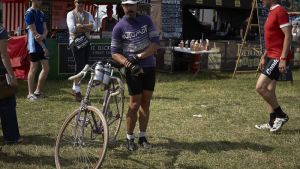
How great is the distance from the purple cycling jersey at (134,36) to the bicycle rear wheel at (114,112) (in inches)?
17.3

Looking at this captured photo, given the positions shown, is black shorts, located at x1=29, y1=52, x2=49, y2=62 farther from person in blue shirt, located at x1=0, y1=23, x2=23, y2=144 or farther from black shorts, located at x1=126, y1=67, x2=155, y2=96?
black shorts, located at x1=126, y1=67, x2=155, y2=96

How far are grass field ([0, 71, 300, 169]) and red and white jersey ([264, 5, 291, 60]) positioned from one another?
3.64 ft

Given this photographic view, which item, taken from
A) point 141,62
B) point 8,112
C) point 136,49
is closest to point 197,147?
point 141,62

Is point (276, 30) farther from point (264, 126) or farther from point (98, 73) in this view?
point (98, 73)

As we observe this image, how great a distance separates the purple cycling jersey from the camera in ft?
16.9

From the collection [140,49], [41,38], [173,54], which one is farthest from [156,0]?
[140,49]

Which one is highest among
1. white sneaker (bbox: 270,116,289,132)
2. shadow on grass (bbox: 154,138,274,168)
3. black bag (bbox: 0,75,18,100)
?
black bag (bbox: 0,75,18,100)

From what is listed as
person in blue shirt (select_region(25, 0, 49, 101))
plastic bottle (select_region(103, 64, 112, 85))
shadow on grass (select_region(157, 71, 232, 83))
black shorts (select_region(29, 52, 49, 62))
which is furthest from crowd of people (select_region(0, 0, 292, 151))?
shadow on grass (select_region(157, 71, 232, 83))

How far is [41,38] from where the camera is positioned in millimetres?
8133

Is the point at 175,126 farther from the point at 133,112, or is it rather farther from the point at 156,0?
the point at 156,0

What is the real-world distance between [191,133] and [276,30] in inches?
69.5

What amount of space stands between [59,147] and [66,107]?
3.31 metres

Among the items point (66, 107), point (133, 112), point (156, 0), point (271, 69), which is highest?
point (156, 0)

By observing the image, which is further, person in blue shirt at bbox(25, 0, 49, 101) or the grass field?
person in blue shirt at bbox(25, 0, 49, 101)
